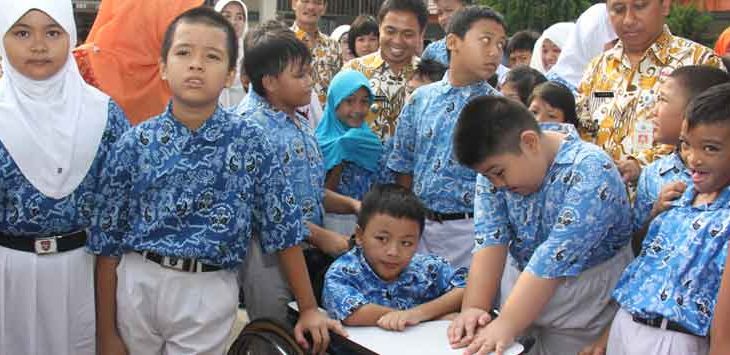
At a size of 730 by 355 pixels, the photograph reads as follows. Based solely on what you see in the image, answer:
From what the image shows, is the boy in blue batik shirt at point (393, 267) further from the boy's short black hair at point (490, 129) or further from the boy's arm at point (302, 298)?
the boy's short black hair at point (490, 129)

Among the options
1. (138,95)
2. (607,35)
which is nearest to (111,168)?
(138,95)

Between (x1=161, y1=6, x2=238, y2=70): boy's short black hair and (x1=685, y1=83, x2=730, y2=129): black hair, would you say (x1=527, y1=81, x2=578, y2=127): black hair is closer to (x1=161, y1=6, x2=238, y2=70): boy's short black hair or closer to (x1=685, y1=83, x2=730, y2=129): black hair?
(x1=685, y1=83, x2=730, y2=129): black hair

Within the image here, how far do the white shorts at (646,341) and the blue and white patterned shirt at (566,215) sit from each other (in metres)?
0.19

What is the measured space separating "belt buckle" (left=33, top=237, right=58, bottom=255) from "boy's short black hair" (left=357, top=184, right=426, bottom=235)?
958 millimetres

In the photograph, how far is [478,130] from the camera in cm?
223

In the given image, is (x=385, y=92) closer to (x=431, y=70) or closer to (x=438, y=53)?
(x=431, y=70)

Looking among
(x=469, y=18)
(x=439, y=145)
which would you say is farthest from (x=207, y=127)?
(x=469, y=18)

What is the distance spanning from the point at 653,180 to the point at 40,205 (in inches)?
72.3

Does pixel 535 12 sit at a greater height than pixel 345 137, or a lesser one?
greater

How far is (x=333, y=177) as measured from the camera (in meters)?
3.38

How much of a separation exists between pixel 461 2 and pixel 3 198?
3.71 metres

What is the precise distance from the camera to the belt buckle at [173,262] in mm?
2309

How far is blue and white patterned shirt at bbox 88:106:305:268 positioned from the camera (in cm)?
231

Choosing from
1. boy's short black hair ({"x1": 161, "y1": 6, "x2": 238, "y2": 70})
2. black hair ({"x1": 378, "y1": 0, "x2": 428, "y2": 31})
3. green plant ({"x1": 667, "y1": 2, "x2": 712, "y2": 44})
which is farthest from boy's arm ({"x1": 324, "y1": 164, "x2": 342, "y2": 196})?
green plant ({"x1": 667, "y1": 2, "x2": 712, "y2": 44})
